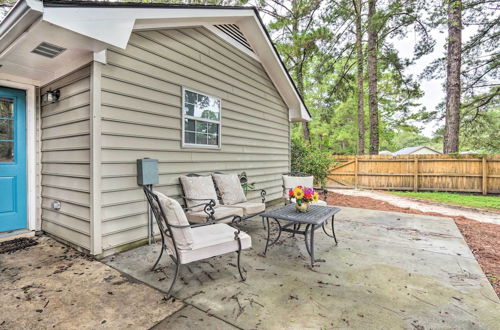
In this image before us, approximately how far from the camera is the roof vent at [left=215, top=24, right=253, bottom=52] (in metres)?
5.17

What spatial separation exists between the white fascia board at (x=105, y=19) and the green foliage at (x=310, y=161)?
6.88m

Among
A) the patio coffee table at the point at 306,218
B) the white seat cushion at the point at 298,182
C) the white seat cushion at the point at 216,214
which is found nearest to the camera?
the patio coffee table at the point at 306,218

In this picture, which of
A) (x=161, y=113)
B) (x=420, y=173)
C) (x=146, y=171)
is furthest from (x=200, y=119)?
(x=420, y=173)

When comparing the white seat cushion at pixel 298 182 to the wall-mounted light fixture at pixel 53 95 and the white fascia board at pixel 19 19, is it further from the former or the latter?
the white fascia board at pixel 19 19

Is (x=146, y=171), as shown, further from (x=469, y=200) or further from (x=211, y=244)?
(x=469, y=200)

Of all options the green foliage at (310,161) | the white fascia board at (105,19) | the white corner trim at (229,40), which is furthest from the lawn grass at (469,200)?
the white fascia board at (105,19)

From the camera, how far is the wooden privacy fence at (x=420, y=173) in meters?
9.26

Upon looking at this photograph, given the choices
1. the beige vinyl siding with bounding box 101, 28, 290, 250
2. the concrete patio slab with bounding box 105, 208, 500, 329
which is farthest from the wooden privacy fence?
the concrete patio slab with bounding box 105, 208, 500, 329

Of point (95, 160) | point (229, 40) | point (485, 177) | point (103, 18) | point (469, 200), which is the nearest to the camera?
point (103, 18)

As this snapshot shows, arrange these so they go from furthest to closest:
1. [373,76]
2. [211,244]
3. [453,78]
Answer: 1. [373,76]
2. [453,78]
3. [211,244]

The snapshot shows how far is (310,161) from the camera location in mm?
9281

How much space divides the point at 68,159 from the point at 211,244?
8.65ft

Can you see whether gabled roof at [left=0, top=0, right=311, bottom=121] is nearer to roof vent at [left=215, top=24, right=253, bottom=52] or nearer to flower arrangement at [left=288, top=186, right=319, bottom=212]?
roof vent at [left=215, top=24, right=253, bottom=52]

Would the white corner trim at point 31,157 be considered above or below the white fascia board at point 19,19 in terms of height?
below
